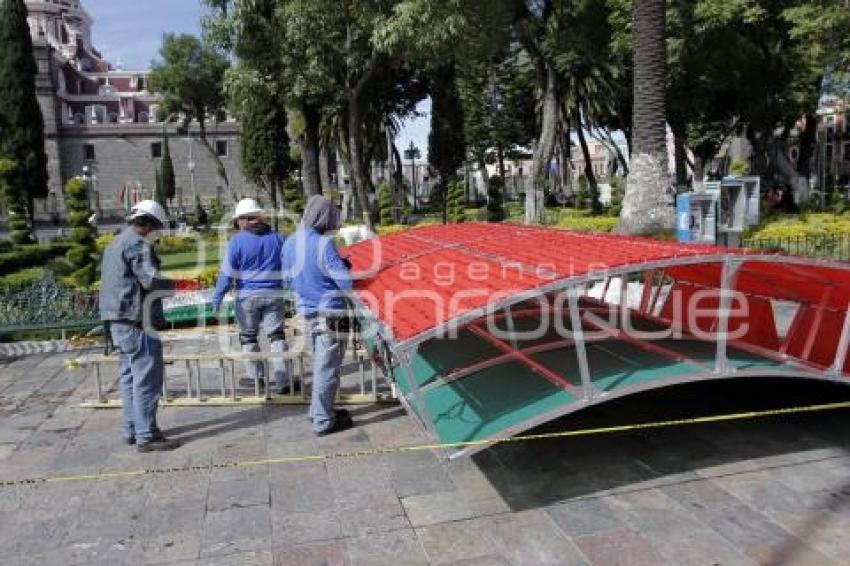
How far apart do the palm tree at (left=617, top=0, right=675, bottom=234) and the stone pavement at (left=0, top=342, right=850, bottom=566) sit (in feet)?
25.7

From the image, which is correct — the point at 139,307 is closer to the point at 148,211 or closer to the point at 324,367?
the point at 148,211

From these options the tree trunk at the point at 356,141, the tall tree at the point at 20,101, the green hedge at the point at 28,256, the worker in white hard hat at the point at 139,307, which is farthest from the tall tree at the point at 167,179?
the worker in white hard hat at the point at 139,307

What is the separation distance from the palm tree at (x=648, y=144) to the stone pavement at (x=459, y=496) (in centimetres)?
782

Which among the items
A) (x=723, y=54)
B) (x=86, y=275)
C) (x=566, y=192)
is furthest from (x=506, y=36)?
(x=566, y=192)

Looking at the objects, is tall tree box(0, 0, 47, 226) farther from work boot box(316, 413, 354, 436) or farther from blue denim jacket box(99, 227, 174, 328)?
work boot box(316, 413, 354, 436)

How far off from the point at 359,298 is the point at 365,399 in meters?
1.40

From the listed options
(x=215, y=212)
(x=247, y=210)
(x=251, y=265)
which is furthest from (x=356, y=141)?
(x=215, y=212)

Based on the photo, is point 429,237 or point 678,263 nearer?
point 678,263

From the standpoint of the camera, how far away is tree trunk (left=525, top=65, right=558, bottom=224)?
20828 mm

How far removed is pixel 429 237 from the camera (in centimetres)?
770

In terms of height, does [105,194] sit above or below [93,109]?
below

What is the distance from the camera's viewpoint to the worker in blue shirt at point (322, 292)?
5.64m

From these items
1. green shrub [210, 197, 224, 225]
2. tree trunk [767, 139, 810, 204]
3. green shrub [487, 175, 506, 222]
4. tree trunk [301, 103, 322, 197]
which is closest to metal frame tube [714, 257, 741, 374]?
tree trunk [301, 103, 322, 197]

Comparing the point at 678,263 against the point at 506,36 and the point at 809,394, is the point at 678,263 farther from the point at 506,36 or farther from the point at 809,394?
the point at 506,36
